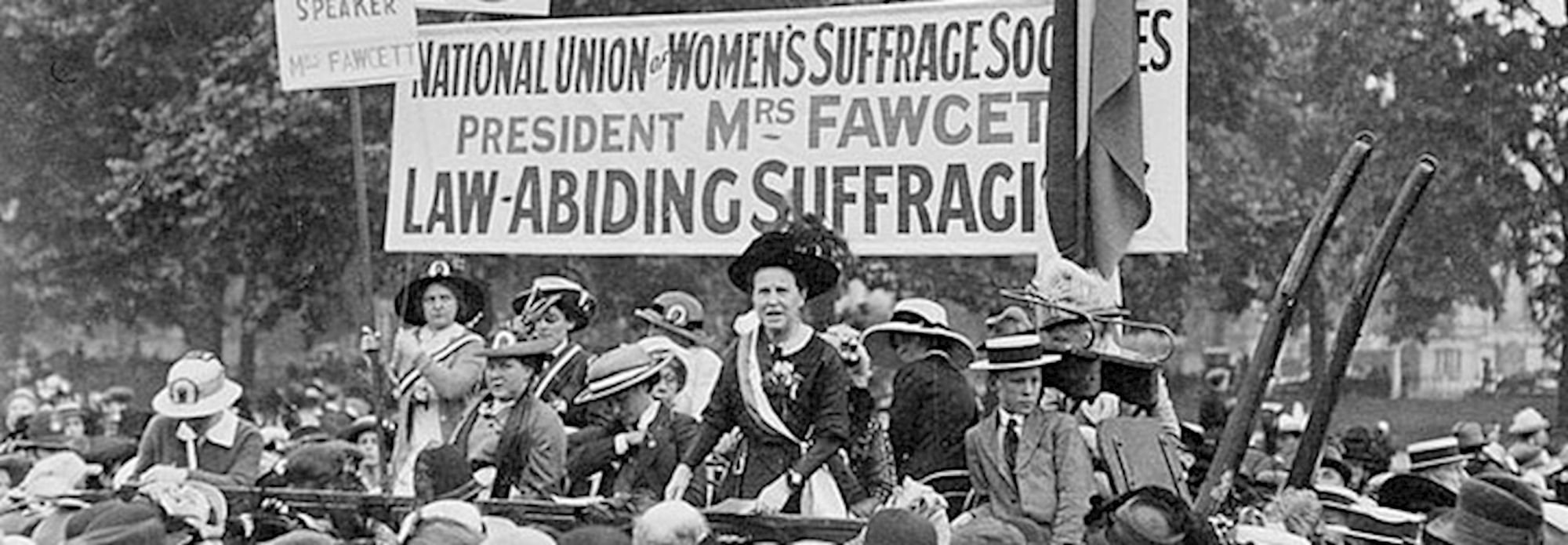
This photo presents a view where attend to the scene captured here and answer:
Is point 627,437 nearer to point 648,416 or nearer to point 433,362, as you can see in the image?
point 648,416

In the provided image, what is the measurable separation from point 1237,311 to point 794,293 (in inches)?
715

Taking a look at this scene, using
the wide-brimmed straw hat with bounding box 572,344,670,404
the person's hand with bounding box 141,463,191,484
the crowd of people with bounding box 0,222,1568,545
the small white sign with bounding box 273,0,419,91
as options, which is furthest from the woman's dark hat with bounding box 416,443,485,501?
the small white sign with bounding box 273,0,419,91

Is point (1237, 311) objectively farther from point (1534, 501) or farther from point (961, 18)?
point (1534, 501)

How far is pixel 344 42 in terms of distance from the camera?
964cm

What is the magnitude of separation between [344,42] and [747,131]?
64.8 inches

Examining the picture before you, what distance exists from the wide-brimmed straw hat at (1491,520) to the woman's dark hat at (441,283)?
487cm

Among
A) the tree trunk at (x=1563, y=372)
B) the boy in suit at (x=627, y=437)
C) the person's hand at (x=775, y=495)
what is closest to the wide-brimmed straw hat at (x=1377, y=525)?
the person's hand at (x=775, y=495)

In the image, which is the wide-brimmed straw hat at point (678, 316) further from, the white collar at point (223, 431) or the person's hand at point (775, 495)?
the person's hand at point (775, 495)

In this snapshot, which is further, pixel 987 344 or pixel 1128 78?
pixel 1128 78

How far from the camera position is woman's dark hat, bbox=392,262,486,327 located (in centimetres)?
980

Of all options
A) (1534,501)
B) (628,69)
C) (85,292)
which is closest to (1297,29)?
(85,292)

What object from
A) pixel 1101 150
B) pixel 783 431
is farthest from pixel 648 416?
pixel 1101 150

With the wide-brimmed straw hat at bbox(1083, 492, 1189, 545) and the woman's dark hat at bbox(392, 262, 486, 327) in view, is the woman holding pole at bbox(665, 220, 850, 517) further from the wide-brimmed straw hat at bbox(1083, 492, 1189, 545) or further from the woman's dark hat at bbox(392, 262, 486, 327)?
the wide-brimmed straw hat at bbox(1083, 492, 1189, 545)

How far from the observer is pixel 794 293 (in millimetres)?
7797
